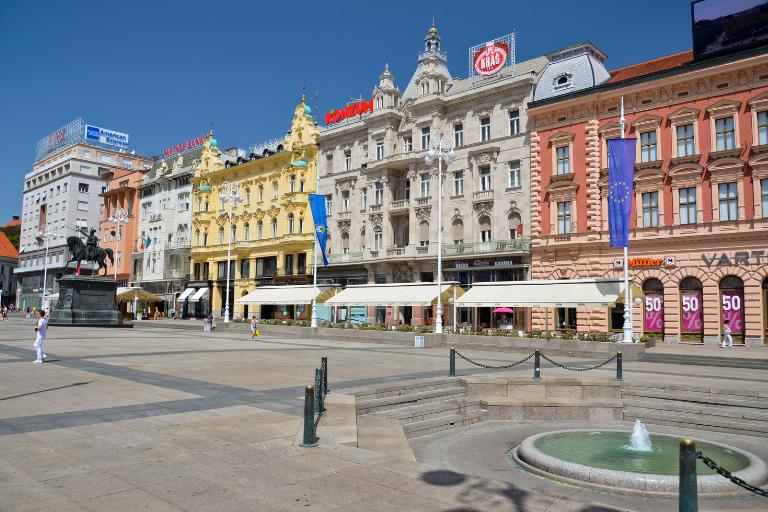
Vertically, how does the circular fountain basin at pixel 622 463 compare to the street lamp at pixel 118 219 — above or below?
below

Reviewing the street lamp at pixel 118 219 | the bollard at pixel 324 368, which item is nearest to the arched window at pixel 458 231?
the bollard at pixel 324 368

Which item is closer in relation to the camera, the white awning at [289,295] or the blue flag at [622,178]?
the blue flag at [622,178]

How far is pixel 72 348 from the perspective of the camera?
22.7 meters

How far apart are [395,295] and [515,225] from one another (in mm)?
10266

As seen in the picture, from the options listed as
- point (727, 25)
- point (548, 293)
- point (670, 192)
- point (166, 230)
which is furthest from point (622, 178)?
point (166, 230)

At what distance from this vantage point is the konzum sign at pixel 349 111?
5253 cm

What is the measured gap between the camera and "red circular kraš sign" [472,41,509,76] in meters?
43.3

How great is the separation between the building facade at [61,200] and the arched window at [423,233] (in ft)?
207

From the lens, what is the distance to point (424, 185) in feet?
152

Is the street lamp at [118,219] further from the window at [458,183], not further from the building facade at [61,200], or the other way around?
the window at [458,183]

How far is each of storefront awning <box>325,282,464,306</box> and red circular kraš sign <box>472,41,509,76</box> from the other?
17699mm

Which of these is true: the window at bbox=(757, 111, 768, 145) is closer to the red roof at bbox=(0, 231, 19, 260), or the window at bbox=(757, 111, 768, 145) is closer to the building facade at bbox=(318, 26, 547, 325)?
the building facade at bbox=(318, 26, 547, 325)

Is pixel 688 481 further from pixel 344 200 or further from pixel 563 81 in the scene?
pixel 344 200

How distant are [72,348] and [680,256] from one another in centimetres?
3094
